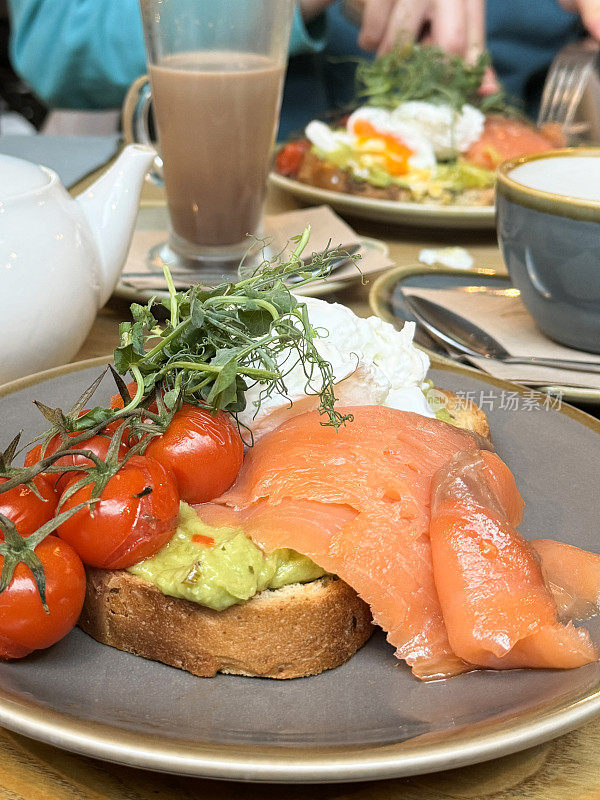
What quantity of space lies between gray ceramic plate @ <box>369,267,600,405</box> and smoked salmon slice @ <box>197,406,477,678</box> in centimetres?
40

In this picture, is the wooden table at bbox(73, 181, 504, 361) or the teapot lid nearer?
the teapot lid

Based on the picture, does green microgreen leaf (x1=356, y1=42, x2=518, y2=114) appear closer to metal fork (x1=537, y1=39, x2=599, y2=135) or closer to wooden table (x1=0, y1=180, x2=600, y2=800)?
metal fork (x1=537, y1=39, x2=599, y2=135)

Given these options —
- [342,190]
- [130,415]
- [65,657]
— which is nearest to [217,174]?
[342,190]

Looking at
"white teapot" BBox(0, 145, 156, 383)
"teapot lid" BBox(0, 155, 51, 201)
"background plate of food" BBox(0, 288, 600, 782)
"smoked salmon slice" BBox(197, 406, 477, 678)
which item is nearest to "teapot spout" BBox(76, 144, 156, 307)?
"white teapot" BBox(0, 145, 156, 383)

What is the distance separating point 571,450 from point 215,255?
1.11m

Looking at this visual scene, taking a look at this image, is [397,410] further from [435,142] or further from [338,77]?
[338,77]

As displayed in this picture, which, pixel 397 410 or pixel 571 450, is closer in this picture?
pixel 397 410

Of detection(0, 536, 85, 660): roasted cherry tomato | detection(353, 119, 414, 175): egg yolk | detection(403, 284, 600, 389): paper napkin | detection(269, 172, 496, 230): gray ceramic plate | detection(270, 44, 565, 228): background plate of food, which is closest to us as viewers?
detection(0, 536, 85, 660): roasted cherry tomato

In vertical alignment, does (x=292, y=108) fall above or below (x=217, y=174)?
below

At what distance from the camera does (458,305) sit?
1.94 meters

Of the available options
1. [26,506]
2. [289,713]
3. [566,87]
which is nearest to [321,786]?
[289,713]

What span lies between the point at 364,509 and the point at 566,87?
2.90 meters

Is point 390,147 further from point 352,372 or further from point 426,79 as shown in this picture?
point 352,372

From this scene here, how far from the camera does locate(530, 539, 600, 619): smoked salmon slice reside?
1.02 m
